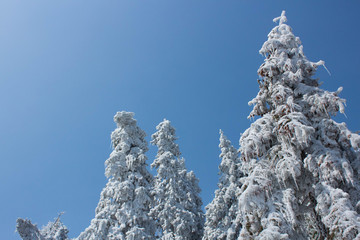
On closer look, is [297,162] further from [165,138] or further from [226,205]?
[165,138]

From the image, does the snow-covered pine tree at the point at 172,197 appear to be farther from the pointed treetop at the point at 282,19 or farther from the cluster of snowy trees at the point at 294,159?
the pointed treetop at the point at 282,19

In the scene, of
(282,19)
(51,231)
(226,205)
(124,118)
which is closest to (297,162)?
(282,19)

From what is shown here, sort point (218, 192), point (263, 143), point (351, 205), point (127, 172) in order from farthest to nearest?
point (218, 192) → point (127, 172) → point (263, 143) → point (351, 205)

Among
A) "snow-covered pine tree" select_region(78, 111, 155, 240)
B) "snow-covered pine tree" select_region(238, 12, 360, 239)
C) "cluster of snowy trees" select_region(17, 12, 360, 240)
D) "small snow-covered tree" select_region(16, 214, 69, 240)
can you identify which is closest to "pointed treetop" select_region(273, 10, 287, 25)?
"cluster of snowy trees" select_region(17, 12, 360, 240)

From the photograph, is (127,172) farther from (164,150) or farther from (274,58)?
(274,58)

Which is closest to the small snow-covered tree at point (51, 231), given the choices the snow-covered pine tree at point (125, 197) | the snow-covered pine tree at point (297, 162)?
the snow-covered pine tree at point (125, 197)

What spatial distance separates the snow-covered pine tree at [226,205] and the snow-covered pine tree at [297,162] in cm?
1533

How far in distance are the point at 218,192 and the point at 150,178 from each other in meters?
9.98

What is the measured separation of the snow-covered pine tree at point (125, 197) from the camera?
1870 cm

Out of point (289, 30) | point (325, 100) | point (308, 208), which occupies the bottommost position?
point (308, 208)

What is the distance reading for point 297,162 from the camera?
943cm

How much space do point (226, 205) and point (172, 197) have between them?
595 cm

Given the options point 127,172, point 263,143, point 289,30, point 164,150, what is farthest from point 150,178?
point 289,30

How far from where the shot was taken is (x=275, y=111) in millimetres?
10938
